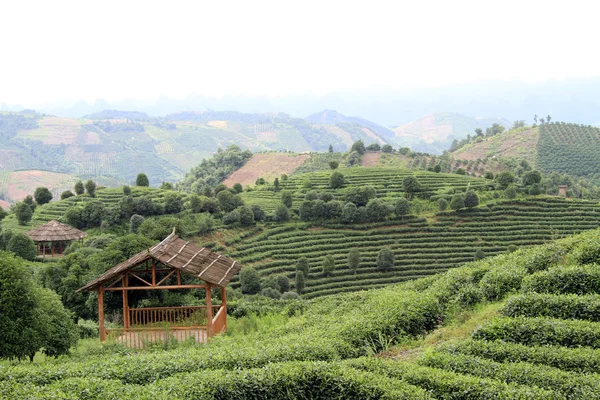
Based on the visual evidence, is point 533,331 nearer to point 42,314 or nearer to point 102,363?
point 102,363

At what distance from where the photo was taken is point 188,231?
45344 mm

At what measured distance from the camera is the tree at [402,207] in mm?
49969

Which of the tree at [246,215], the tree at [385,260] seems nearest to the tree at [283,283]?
the tree at [385,260]

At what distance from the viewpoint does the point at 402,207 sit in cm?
5000

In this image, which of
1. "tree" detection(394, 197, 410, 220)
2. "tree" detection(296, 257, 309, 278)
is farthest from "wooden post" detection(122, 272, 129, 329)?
"tree" detection(394, 197, 410, 220)

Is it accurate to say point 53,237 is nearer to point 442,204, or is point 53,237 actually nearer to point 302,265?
point 302,265

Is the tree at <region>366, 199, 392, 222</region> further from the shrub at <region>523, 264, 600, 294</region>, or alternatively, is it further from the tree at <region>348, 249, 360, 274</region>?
the shrub at <region>523, 264, 600, 294</region>

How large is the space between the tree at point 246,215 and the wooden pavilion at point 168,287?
3100 cm

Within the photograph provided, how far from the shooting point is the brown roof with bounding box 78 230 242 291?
14586 mm

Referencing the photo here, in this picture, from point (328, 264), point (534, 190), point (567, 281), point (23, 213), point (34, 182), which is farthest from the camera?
point (34, 182)

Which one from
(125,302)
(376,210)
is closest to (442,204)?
(376,210)

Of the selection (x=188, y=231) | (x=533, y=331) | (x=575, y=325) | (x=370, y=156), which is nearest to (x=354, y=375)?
(x=533, y=331)

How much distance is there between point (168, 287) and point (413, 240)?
35357mm

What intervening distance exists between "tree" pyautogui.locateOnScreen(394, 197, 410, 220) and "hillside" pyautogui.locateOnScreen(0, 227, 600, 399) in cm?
3739
